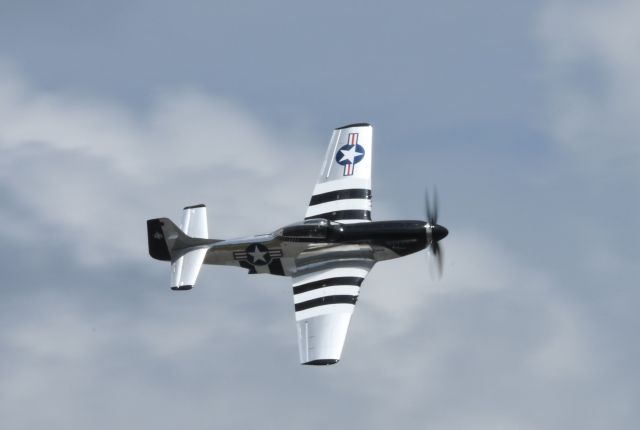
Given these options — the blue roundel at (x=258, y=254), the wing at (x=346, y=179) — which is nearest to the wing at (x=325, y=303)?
the blue roundel at (x=258, y=254)

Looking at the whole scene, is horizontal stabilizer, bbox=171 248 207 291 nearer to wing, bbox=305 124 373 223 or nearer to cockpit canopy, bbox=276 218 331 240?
cockpit canopy, bbox=276 218 331 240

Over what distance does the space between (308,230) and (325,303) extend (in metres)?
3.71

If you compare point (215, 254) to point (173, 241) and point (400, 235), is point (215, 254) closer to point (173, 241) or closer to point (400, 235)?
point (173, 241)

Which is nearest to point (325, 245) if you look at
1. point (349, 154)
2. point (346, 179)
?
point (346, 179)

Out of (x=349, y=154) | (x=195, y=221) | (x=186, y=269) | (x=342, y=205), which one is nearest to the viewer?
(x=186, y=269)

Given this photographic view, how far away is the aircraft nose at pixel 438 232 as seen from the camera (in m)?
50.3

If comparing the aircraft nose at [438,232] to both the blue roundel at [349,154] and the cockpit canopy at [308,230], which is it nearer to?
the cockpit canopy at [308,230]

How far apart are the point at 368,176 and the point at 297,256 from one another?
5.07 meters

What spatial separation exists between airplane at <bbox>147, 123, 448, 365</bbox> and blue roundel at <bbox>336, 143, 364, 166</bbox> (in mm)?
43

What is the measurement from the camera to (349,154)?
55.0 m

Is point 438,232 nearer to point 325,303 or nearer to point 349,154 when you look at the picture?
point 325,303

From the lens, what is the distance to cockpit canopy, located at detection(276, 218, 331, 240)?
2004 inches

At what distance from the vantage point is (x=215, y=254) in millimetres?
53625

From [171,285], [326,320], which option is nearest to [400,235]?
[326,320]
